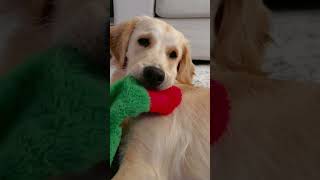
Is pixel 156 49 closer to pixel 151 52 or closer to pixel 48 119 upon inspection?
pixel 151 52

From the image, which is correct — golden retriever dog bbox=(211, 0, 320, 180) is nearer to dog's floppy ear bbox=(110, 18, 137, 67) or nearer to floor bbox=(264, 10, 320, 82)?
floor bbox=(264, 10, 320, 82)

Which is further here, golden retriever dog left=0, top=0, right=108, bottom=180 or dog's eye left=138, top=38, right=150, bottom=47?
dog's eye left=138, top=38, right=150, bottom=47

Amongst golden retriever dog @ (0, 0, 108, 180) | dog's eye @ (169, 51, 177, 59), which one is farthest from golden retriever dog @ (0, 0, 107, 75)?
dog's eye @ (169, 51, 177, 59)

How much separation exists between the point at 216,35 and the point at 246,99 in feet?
0.18

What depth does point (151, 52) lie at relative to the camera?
15.1 inches

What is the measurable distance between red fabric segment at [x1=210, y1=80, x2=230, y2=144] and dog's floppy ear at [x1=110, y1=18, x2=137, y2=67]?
0.45 feet

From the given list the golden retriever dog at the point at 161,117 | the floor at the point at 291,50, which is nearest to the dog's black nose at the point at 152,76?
the golden retriever dog at the point at 161,117

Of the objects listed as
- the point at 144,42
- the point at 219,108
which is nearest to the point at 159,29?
the point at 144,42

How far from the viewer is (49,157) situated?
30 centimetres

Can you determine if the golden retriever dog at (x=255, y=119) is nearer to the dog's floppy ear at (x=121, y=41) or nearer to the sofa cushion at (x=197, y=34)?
the sofa cushion at (x=197, y=34)

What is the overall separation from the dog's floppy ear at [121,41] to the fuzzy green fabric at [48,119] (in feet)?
0.28

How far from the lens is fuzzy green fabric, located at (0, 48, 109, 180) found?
0.94ft

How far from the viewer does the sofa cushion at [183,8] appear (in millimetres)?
302

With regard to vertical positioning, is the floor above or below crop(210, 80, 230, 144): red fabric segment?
above
